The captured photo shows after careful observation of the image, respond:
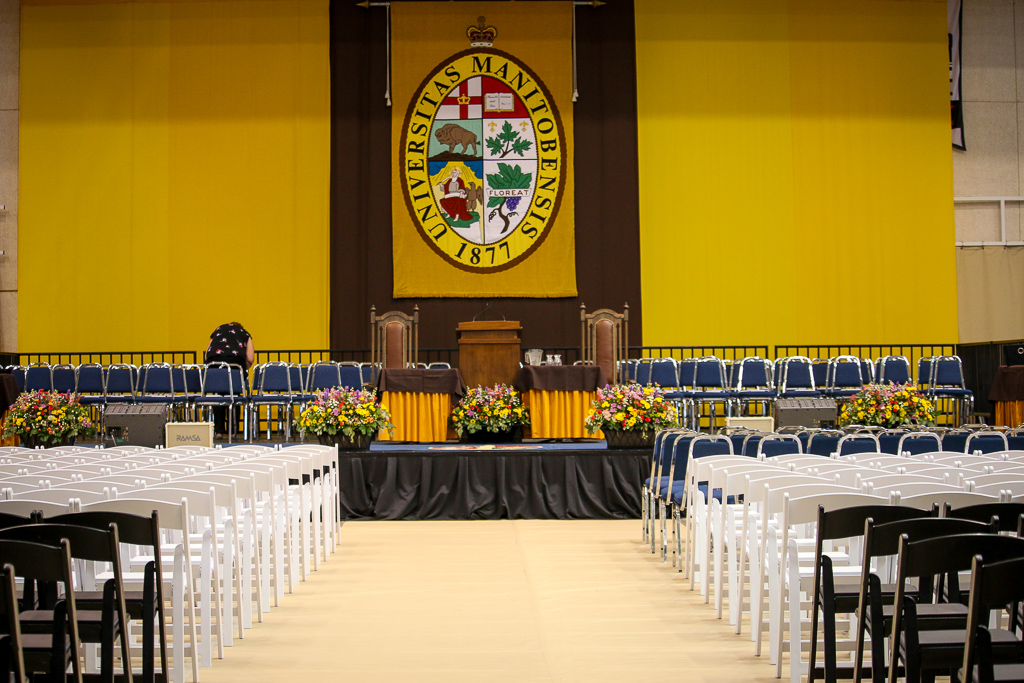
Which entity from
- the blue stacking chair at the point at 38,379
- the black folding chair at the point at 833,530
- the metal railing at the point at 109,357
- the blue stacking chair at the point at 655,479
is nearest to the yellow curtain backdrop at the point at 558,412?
the blue stacking chair at the point at 655,479

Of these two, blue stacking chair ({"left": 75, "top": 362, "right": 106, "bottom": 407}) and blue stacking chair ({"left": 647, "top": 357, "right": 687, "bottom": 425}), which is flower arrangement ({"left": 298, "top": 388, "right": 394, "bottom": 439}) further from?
blue stacking chair ({"left": 647, "top": 357, "right": 687, "bottom": 425})

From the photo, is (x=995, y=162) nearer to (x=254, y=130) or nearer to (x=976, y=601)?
(x=254, y=130)

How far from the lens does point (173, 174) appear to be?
588 inches

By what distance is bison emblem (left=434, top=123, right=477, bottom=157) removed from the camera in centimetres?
1479

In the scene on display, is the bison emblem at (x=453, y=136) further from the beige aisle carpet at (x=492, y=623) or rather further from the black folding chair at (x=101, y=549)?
the black folding chair at (x=101, y=549)

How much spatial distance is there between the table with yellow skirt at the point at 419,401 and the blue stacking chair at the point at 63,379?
14.3 feet

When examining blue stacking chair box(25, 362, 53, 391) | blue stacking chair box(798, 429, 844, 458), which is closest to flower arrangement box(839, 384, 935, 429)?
A: blue stacking chair box(798, 429, 844, 458)

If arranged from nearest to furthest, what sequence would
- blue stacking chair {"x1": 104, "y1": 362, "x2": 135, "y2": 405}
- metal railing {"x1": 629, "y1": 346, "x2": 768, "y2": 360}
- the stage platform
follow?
the stage platform
blue stacking chair {"x1": 104, "y1": 362, "x2": 135, "y2": 405}
metal railing {"x1": 629, "y1": 346, "x2": 768, "y2": 360}

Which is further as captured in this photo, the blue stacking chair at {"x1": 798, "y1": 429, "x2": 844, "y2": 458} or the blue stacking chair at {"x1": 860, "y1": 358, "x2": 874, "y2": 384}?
the blue stacking chair at {"x1": 860, "y1": 358, "x2": 874, "y2": 384}

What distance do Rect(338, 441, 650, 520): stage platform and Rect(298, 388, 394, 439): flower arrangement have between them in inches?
9.2

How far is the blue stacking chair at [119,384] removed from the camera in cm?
1127

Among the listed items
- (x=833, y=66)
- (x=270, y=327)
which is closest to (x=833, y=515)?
(x=270, y=327)

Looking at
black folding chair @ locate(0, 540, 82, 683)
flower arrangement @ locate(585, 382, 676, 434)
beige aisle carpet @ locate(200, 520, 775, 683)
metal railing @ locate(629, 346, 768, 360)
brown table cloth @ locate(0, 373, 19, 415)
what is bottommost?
beige aisle carpet @ locate(200, 520, 775, 683)

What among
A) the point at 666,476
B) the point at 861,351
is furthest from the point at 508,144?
the point at 666,476
